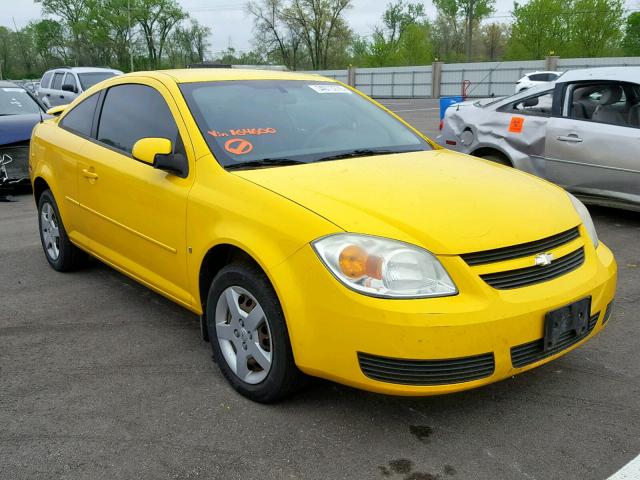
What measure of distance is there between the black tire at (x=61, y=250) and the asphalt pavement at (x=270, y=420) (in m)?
1.10

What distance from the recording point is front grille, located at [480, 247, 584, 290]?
2.62 metres

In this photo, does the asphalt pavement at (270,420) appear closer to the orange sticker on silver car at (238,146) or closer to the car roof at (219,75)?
the orange sticker on silver car at (238,146)

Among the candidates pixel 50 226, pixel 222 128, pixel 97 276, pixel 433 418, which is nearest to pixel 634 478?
pixel 433 418

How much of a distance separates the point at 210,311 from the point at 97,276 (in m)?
2.22

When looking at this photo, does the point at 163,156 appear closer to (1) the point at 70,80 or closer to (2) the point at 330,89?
(2) the point at 330,89

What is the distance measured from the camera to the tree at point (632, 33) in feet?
173

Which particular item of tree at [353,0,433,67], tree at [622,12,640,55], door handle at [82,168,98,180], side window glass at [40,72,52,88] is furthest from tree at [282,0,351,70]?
door handle at [82,168,98,180]

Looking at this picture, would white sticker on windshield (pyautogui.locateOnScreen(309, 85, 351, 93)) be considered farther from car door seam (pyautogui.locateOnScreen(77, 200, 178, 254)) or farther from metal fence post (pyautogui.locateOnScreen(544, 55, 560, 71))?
metal fence post (pyautogui.locateOnScreen(544, 55, 560, 71))

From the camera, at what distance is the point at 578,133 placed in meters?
6.37

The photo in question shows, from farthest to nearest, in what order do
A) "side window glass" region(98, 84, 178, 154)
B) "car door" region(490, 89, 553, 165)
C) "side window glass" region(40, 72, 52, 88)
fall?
"side window glass" region(40, 72, 52, 88)
"car door" region(490, 89, 553, 165)
"side window glass" region(98, 84, 178, 154)

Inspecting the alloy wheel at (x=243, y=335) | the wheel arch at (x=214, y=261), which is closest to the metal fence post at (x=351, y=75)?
the wheel arch at (x=214, y=261)

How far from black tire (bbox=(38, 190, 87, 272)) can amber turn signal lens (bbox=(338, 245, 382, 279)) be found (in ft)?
10.2

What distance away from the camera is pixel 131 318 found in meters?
4.20

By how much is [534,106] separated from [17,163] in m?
6.56
